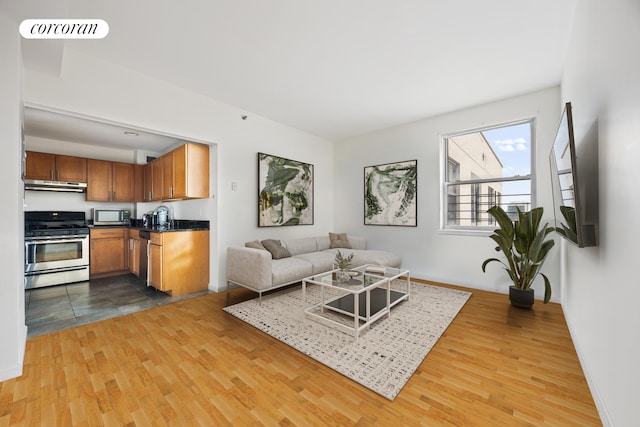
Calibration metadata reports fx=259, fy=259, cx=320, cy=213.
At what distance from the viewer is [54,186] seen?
14.5 ft

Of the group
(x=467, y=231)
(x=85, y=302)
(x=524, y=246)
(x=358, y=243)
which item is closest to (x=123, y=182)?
(x=85, y=302)

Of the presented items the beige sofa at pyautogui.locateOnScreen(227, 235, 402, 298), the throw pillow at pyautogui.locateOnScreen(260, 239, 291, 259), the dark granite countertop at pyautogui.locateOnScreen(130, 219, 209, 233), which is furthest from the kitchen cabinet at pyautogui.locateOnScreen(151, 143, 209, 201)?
the throw pillow at pyautogui.locateOnScreen(260, 239, 291, 259)

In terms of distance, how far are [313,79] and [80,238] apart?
15.1 ft

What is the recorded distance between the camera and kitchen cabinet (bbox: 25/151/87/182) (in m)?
4.21

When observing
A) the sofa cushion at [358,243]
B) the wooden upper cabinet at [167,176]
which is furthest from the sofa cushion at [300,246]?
the wooden upper cabinet at [167,176]

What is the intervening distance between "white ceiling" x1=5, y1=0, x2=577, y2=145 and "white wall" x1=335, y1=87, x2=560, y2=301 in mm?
333

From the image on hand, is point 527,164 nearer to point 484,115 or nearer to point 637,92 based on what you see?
point 484,115

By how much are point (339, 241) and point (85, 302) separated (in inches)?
151

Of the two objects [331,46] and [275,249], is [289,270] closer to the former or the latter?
[275,249]

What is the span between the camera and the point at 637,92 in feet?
3.42

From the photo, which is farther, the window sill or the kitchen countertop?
the window sill

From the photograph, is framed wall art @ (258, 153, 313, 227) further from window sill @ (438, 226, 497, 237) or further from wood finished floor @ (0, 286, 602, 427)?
window sill @ (438, 226, 497, 237)

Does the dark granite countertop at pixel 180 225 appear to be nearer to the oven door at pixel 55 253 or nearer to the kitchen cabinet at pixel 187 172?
the kitchen cabinet at pixel 187 172

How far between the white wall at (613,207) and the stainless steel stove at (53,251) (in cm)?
618
